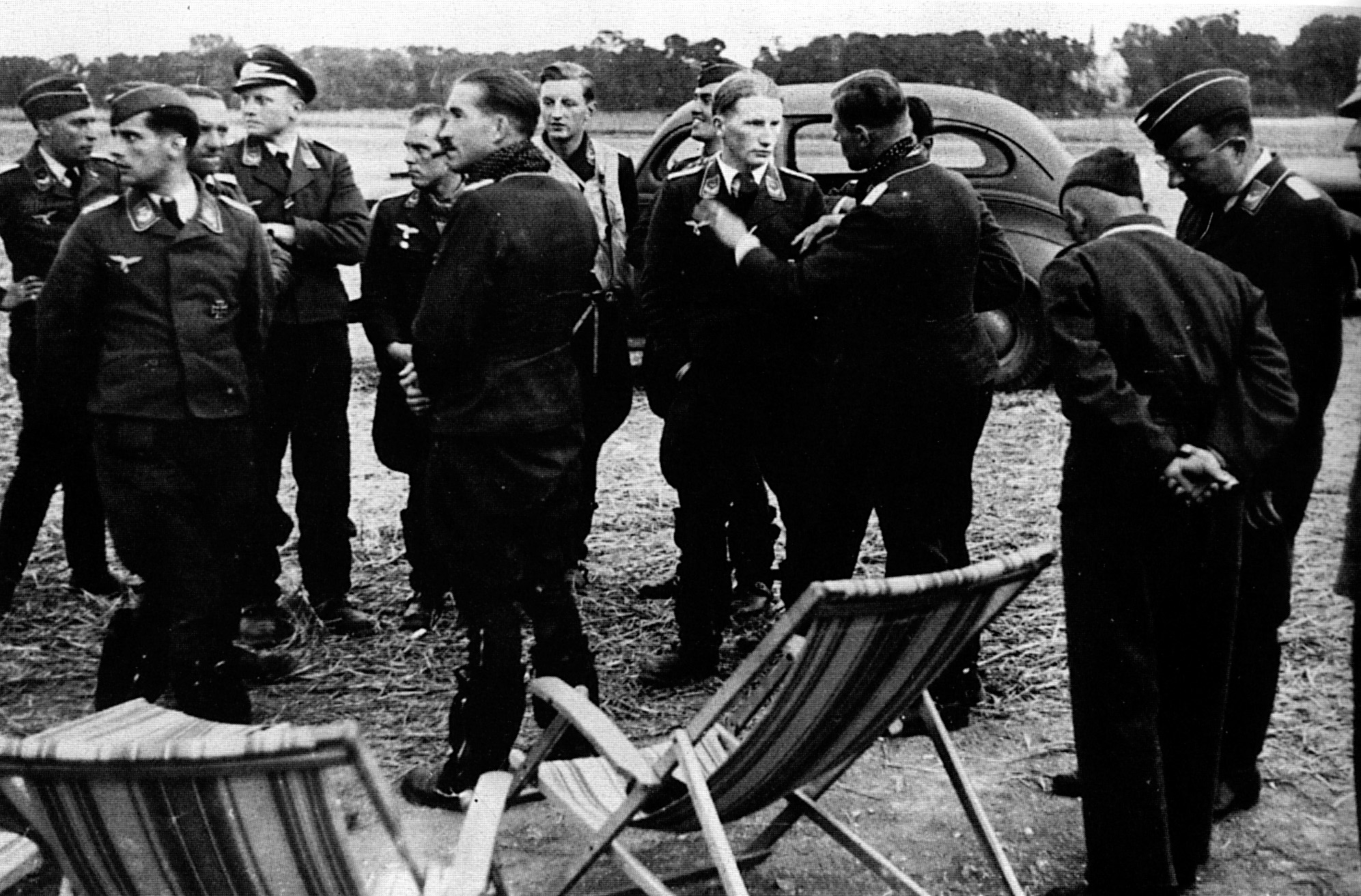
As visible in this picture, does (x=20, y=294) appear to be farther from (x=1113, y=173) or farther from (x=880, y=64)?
(x=880, y=64)

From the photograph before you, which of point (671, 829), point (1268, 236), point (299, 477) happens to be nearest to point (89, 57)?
point (299, 477)

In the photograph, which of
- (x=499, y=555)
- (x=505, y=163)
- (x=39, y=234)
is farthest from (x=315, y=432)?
(x=505, y=163)

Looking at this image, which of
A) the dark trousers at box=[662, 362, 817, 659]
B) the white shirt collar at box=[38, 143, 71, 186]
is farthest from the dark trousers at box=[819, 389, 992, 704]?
the white shirt collar at box=[38, 143, 71, 186]

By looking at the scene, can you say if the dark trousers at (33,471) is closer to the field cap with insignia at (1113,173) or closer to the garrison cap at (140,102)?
the garrison cap at (140,102)

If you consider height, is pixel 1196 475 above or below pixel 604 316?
above

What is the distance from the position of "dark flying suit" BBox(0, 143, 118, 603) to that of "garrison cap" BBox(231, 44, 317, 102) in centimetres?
55

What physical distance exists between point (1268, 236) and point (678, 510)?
76.3 inches

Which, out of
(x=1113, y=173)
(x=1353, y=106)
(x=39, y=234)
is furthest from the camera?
(x=39, y=234)

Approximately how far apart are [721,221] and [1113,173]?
4.26 ft

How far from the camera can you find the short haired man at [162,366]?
3.61 metres

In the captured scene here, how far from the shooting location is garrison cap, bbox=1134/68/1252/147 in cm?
332

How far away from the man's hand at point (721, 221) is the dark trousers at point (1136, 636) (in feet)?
4.55

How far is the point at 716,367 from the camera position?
14.6 feet

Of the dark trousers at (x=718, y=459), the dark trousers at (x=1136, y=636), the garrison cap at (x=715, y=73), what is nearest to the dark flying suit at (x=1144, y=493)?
the dark trousers at (x=1136, y=636)
